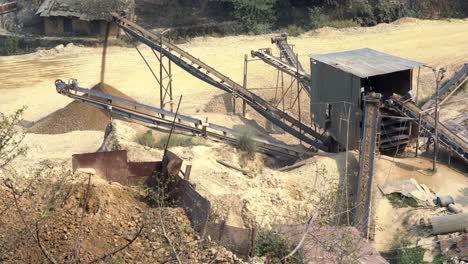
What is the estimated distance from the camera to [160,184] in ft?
53.7

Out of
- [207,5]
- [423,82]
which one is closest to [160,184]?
[423,82]

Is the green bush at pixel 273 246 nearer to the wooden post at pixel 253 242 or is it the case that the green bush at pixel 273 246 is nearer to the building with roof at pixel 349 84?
the wooden post at pixel 253 242

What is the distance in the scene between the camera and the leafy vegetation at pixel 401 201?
18055mm

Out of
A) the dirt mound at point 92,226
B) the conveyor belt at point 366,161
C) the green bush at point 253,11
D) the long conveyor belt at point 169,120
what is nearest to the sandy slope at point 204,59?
the green bush at point 253,11

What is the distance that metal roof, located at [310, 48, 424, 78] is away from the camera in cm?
2113

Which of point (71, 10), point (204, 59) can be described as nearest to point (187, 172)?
point (204, 59)

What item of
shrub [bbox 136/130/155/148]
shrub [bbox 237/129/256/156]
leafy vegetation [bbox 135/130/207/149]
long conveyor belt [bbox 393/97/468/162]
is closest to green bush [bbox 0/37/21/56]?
leafy vegetation [bbox 135/130/207/149]

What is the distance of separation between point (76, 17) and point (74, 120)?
19.1m

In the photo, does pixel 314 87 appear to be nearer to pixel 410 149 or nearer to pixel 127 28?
pixel 410 149

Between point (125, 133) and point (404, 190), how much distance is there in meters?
8.56

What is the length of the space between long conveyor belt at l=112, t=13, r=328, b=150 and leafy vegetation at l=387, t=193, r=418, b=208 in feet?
16.8

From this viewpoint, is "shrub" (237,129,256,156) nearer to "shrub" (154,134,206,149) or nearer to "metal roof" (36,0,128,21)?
"shrub" (154,134,206,149)

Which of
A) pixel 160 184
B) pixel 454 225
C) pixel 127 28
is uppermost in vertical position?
pixel 127 28

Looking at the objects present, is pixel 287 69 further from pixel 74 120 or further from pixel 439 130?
pixel 439 130
